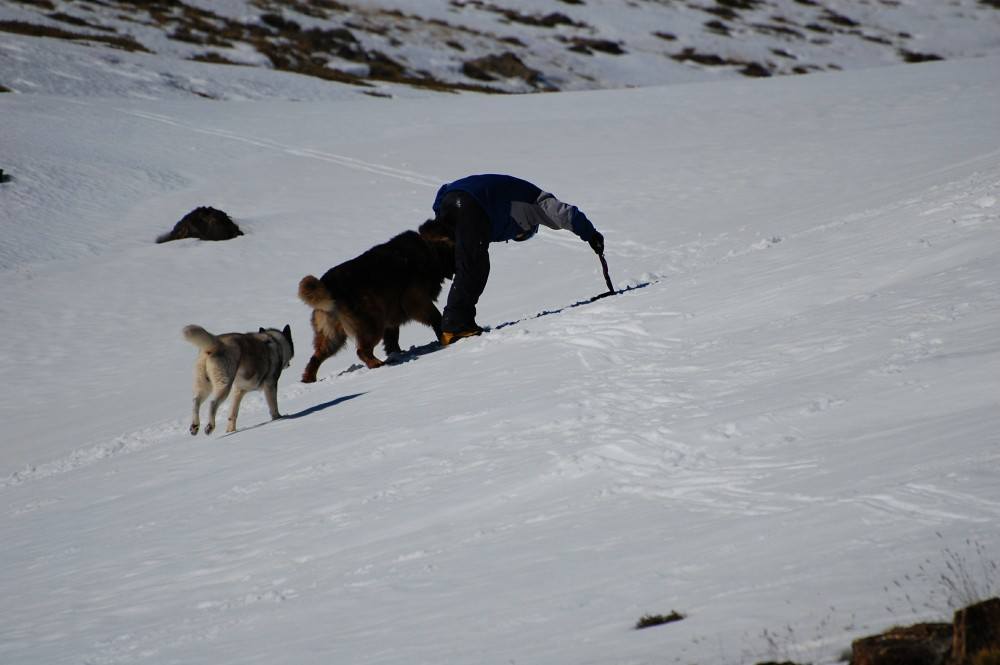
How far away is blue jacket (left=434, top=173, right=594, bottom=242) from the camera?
969cm

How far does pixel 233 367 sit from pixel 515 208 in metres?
3.04

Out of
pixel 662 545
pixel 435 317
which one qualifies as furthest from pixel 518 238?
pixel 662 545

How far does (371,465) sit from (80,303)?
10.3m

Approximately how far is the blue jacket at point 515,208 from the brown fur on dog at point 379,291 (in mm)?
432

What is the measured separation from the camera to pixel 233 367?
336 inches

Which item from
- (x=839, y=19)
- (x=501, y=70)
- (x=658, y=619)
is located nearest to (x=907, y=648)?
(x=658, y=619)

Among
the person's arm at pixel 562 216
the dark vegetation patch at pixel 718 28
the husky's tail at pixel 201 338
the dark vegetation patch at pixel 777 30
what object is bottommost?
the husky's tail at pixel 201 338

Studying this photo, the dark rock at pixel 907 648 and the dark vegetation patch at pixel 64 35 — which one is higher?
the dark rock at pixel 907 648

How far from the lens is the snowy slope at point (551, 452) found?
3676 mm

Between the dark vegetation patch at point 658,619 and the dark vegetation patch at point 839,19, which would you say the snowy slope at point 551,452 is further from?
the dark vegetation patch at point 839,19

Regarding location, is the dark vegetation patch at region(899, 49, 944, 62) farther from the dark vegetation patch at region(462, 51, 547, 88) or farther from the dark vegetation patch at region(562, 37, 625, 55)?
the dark vegetation patch at region(462, 51, 547, 88)

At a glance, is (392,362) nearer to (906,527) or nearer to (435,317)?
(435,317)

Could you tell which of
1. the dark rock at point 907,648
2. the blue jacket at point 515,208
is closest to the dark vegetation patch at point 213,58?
the blue jacket at point 515,208

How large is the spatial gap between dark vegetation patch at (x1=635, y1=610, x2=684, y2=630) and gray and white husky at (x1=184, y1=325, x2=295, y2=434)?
5.48 metres
